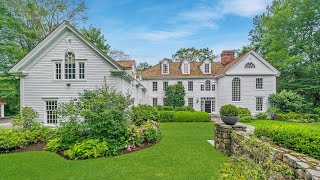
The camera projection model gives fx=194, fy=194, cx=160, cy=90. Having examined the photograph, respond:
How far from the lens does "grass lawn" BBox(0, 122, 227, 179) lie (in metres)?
5.57

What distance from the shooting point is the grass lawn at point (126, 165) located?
5574 mm

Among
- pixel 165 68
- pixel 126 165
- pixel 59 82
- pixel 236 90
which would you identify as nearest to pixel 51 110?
pixel 59 82

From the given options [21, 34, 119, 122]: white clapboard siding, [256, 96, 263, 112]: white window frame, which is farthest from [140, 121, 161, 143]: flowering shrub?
[256, 96, 263, 112]: white window frame

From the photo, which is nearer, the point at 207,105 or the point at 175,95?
the point at 175,95

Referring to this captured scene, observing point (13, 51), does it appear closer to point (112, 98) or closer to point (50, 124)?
point (50, 124)

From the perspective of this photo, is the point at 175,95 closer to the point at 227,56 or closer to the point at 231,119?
the point at 227,56

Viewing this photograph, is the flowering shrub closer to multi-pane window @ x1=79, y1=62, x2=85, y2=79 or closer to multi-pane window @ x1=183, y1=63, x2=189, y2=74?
multi-pane window @ x1=79, y1=62, x2=85, y2=79

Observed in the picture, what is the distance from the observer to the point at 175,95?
24781 mm

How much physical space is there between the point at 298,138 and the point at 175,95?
66.1 feet

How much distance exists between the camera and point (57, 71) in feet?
42.9

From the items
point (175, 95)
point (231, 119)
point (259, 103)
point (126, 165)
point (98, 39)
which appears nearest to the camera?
point (126, 165)

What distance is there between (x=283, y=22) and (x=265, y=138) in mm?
24672

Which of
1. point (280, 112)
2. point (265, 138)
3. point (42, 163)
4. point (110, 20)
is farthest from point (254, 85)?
A: point (42, 163)

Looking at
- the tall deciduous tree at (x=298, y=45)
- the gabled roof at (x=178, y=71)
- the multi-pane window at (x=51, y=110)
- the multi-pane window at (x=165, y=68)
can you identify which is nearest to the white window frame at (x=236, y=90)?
the gabled roof at (x=178, y=71)
